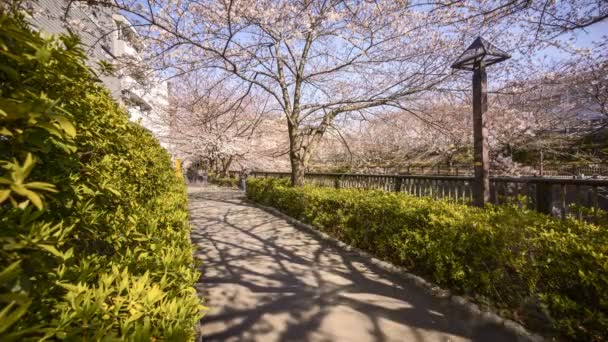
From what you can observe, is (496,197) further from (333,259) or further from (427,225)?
(333,259)

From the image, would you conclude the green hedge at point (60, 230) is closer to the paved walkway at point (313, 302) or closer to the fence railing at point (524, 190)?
the paved walkway at point (313, 302)

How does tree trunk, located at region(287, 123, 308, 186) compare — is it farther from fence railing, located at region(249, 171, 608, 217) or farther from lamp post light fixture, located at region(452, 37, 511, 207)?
lamp post light fixture, located at region(452, 37, 511, 207)

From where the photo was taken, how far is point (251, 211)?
11.6m

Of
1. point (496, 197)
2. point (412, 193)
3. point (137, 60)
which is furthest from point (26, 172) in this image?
point (137, 60)

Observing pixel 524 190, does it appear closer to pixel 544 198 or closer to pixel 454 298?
pixel 544 198

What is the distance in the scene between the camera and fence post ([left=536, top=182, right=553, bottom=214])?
14.1 ft

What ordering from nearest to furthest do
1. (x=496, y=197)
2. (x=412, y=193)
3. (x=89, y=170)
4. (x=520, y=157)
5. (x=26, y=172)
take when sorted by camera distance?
(x=26, y=172) → (x=89, y=170) → (x=496, y=197) → (x=412, y=193) → (x=520, y=157)

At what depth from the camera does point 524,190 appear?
15.8ft

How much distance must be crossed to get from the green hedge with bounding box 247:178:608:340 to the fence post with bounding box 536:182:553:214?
699mm

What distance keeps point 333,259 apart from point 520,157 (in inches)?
1058

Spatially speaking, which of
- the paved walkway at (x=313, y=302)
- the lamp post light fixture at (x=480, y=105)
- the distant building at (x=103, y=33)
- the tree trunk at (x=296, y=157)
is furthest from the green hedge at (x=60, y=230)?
the tree trunk at (x=296, y=157)

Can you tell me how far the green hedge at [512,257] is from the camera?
8.96 ft

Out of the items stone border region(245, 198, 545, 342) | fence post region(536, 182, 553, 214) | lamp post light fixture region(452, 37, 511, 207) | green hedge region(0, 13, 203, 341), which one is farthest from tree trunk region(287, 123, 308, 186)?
green hedge region(0, 13, 203, 341)

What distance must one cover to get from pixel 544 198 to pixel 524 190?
18.6 inches
